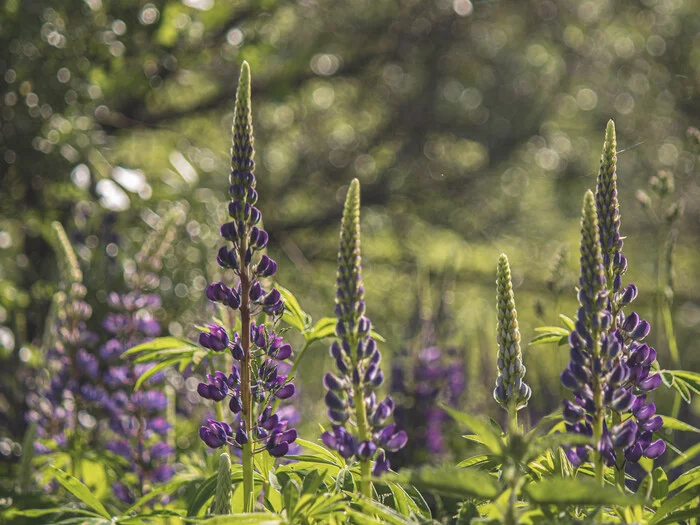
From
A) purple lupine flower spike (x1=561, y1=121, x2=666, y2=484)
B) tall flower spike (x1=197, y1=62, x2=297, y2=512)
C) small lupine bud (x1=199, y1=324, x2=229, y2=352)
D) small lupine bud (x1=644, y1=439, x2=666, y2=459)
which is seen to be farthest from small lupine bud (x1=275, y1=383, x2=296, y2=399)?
small lupine bud (x1=644, y1=439, x2=666, y2=459)

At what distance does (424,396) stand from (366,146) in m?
3.06

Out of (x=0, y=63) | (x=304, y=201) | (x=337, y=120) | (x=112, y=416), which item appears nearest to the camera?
(x=112, y=416)

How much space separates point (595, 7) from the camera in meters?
→ 6.35

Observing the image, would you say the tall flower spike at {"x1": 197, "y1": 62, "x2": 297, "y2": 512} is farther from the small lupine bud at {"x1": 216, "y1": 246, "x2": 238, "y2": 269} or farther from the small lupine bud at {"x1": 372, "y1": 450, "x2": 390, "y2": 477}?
the small lupine bud at {"x1": 372, "y1": 450, "x2": 390, "y2": 477}

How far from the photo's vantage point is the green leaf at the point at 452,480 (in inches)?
30.7

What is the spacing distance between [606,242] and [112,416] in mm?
1404

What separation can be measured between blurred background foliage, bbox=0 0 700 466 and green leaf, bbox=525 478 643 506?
1.15 metres

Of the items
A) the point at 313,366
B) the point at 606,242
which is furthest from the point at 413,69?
the point at 606,242

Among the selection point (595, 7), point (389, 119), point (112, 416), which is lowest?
point (112, 416)

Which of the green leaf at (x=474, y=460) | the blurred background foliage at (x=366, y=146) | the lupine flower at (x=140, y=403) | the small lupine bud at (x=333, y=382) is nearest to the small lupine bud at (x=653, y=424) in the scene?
→ the green leaf at (x=474, y=460)

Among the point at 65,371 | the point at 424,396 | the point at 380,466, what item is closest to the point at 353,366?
the point at 380,466

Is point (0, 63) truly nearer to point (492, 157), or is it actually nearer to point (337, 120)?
point (337, 120)

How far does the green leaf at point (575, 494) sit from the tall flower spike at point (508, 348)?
26cm

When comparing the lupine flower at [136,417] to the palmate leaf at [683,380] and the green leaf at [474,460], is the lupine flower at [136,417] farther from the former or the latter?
the palmate leaf at [683,380]
